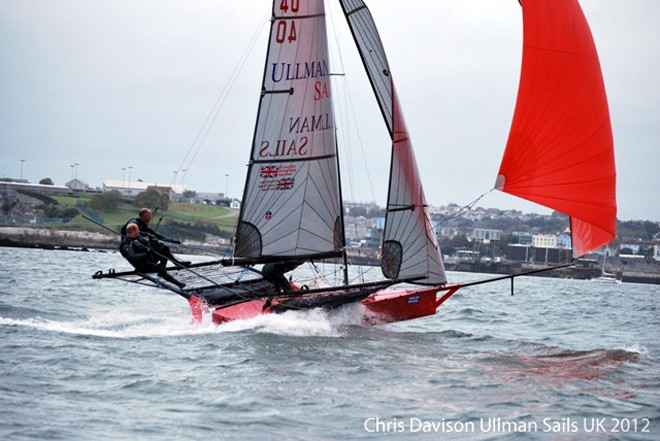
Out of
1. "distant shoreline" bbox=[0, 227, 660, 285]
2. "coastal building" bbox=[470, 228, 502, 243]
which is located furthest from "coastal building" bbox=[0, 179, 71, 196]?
"coastal building" bbox=[470, 228, 502, 243]

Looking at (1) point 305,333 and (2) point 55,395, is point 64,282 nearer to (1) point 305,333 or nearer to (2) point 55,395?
(1) point 305,333

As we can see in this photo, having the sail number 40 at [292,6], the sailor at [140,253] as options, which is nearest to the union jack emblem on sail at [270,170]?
the sailor at [140,253]

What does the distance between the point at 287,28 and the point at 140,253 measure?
12.7 ft

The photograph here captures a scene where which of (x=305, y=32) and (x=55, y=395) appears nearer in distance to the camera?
(x=55, y=395)

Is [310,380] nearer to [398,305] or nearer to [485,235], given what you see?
[398,305]

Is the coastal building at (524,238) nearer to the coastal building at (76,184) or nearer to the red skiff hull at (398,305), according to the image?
the coastal building at (76,184)

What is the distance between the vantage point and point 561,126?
12.3 meters

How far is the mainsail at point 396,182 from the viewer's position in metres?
14.0

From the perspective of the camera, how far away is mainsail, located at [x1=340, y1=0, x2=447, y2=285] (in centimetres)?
1400

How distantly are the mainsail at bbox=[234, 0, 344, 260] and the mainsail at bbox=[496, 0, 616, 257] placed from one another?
2.91m

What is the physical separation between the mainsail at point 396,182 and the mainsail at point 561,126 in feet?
5.91

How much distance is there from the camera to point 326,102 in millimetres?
14188

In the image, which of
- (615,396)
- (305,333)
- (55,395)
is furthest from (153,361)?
(615,396)

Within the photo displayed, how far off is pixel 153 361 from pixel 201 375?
1004mm
